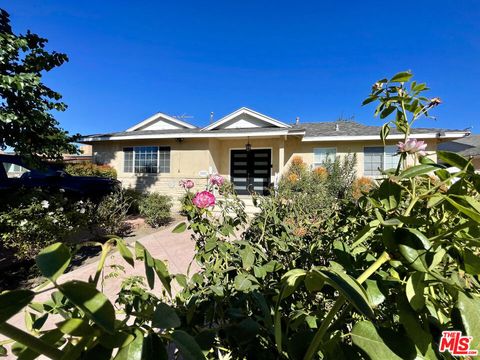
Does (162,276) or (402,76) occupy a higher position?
(402,76)

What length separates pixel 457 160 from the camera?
1.94 ft

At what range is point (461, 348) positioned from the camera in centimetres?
47

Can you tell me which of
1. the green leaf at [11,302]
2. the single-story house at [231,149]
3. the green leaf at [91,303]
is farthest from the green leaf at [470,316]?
the single-story house at [231,149]

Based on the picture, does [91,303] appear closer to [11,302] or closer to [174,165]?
[11,302]

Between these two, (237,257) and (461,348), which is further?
(237,257)

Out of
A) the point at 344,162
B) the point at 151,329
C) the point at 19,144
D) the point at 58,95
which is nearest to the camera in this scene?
the point at 151,329

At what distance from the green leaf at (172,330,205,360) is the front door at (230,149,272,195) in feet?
44.8

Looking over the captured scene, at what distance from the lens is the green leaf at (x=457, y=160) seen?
1.85 ft

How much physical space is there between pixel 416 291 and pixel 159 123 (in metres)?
16.5

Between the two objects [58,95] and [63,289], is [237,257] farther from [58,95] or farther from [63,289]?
[58,95]

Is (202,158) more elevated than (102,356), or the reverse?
(202,158)

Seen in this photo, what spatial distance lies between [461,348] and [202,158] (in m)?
13.4

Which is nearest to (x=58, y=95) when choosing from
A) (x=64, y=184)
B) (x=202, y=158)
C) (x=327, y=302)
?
(x=64, y=184)

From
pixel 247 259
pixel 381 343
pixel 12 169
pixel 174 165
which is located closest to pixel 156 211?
pixel 12 169
